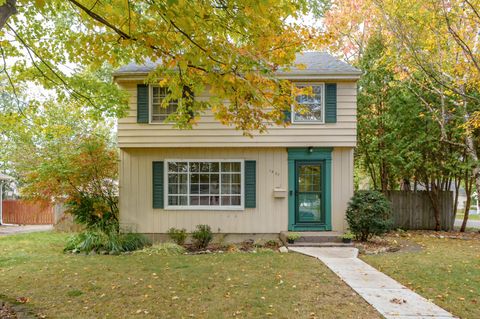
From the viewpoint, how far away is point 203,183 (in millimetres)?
9945

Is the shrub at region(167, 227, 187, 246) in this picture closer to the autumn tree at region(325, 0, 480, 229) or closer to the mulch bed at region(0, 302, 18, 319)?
the mulch bed at region(0, 302, 18, 319)

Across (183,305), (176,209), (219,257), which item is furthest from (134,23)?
(176,209)

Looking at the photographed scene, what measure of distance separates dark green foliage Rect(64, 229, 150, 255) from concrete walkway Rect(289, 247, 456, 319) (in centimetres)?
458

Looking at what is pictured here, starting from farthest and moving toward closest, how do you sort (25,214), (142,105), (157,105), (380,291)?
(25,214) < (157,105) < (142,105) < (380,291)

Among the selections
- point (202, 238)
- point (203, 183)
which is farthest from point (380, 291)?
point (203, 183)

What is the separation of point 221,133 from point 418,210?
8.35 meters

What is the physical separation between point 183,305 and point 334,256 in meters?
4.06

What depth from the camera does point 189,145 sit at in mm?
9492

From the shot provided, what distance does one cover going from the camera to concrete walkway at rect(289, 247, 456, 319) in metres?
4.16

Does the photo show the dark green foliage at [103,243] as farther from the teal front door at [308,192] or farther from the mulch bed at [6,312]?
the teal front door at [308,192]

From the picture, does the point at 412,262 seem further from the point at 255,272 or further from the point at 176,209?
the point at 176,209

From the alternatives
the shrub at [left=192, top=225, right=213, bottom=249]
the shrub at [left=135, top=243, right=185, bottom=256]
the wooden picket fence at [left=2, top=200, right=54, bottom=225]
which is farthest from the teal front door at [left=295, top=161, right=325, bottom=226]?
the wooden picket fence at [left=2, top=200, right=54, bottom=225]

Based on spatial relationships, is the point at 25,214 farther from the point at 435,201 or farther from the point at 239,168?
the point at 435,201

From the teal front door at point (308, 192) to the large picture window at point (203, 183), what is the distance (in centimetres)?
169
